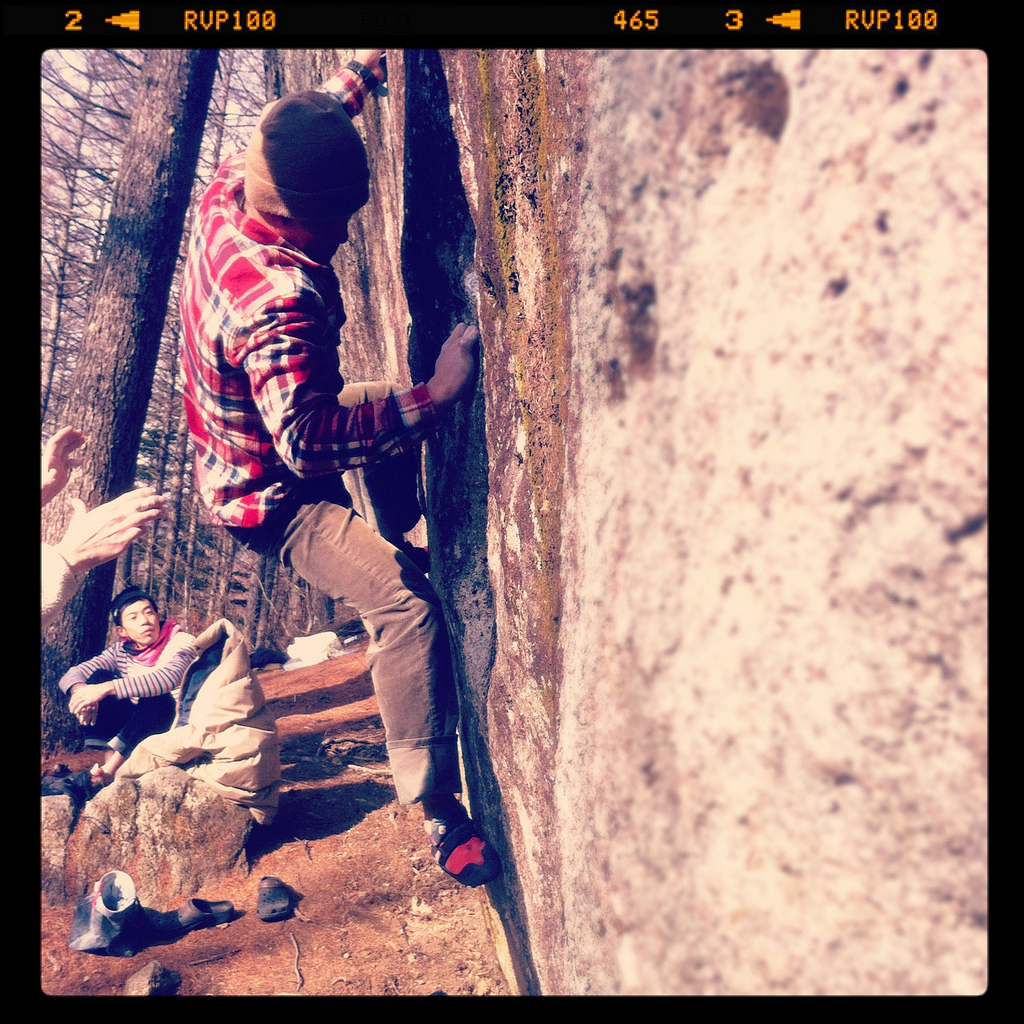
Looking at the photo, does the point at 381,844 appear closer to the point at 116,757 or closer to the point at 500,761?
the point at 500,761

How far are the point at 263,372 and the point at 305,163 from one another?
26.3 inches

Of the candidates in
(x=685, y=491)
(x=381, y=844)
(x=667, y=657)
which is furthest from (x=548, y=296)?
(x=381, y=844)

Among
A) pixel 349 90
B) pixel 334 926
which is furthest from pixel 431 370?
pixel 334 926

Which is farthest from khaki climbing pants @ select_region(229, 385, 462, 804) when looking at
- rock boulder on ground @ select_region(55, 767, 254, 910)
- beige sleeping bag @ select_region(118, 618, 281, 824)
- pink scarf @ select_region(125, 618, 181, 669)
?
pink scarf @ select_region(125, 618, 181, 669)

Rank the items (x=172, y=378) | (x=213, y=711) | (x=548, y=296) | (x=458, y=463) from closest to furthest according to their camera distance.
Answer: (x=548, y=296) < (x=458, y=463) < (x=213, y=711) < (x=172, y=378)

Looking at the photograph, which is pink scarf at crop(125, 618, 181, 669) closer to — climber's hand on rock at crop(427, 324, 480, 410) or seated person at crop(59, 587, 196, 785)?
seated person at crop(59, 587, 196, 785)

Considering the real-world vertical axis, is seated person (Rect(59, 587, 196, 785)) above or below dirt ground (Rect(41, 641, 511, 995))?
above

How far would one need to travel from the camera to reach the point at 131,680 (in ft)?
15.2

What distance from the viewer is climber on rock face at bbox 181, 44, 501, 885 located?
227 cm

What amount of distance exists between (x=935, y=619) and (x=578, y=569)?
91 cm

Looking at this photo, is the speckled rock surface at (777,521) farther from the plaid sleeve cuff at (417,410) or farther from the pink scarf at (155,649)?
the pink scarf at (155,649)

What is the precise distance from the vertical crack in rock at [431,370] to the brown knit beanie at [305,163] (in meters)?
0.54

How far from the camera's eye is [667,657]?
1.32 m

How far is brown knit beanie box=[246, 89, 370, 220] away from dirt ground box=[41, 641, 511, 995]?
2.84m
